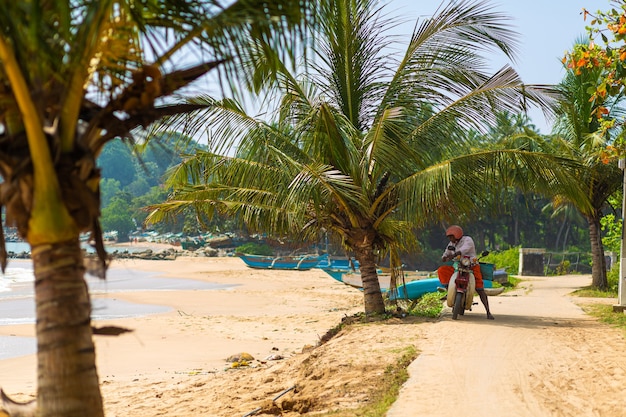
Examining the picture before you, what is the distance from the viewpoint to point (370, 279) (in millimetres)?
12484

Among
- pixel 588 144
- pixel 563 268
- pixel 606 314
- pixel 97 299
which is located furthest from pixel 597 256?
pixel 97 299

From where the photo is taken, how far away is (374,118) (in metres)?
13.0

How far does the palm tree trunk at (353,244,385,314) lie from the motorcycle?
1.50 m

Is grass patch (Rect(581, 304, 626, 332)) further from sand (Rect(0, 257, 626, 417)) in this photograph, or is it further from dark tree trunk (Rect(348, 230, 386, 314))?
dark tree trunk (Rect(348, 230, 386, 314))

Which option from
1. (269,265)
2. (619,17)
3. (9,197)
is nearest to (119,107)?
(9,197)

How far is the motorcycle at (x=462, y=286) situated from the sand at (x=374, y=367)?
27cm

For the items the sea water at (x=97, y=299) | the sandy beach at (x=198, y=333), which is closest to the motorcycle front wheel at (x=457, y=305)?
the sandy beach at (x=198, y=333)

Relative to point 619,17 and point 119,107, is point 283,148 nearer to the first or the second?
point 619,17

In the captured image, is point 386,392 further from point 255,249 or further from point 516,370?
point 255,249

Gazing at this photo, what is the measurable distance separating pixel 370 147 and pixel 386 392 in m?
5.48

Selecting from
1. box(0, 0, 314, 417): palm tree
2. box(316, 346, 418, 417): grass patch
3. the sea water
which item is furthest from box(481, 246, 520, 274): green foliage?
box(0, 0, 314, 417): palm tree

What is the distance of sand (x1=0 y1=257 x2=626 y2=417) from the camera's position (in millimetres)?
6466

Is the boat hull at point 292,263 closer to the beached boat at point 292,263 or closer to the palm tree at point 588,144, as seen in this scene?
the beached boat at point 292,263

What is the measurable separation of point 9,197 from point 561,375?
5.31m
